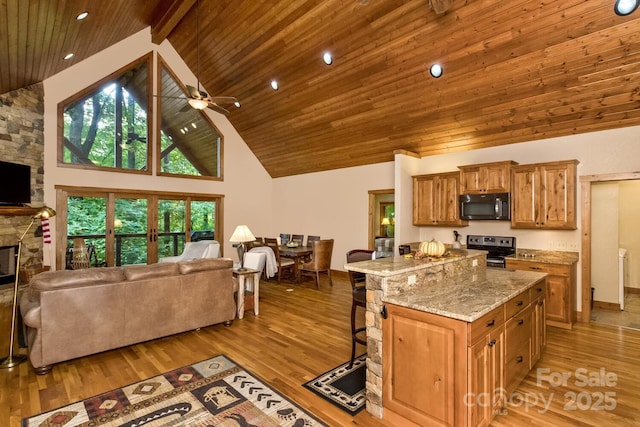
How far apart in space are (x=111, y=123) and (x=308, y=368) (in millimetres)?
6802

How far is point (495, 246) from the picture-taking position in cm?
535

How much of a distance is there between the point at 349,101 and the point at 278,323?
3981 mm

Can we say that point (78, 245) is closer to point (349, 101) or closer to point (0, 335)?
point (0, 335)

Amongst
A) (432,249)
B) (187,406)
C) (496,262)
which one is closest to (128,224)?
(187,406)

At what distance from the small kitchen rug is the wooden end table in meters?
1.99

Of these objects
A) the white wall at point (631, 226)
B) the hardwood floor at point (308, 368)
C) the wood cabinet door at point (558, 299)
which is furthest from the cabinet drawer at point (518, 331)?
the white wall at point (631, 226)

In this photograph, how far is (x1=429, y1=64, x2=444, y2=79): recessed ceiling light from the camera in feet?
14.2

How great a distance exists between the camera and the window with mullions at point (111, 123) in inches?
253

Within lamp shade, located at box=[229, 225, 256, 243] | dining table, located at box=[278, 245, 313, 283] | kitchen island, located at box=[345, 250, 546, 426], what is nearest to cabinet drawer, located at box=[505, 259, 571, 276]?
kitchen island, located at box=[345, 250, 546, 426]

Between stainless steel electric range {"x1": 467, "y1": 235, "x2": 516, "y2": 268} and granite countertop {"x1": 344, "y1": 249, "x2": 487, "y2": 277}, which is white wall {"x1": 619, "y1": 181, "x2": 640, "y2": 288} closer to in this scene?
stainless steel electric range {"x1": 467, "y1": 235, "x2": 516, "y2": 268}

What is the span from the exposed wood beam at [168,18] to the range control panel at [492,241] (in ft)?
20.6

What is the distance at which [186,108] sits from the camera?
7.79m

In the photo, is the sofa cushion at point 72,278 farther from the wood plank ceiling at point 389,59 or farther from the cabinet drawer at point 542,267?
the cabinet drawer at point 542,267

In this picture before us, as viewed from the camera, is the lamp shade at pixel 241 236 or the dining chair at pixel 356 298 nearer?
the dining chair at pixel 356 298
